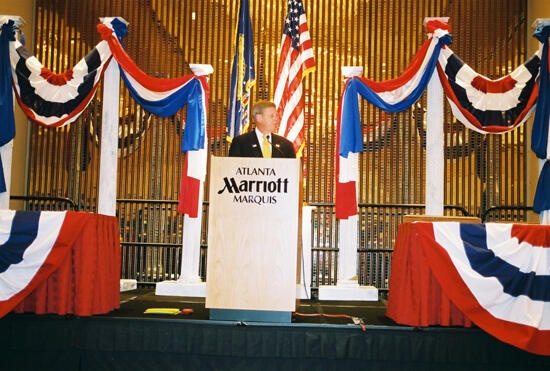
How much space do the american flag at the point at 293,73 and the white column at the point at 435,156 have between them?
139 centimetres

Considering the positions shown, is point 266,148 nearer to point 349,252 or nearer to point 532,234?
point 349,252

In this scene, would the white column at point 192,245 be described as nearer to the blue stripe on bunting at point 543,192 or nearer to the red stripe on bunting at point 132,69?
the red stripe on bunting at point 132,69

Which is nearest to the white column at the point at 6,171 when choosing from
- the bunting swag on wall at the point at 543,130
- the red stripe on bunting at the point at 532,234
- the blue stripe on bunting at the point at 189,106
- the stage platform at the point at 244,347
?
the blue stripe on bunting at the point at 189,106

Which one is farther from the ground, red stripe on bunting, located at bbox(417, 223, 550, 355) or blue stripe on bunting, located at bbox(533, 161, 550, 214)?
blue stripe on bunting, located at bbox(533, 161, 550, 214)

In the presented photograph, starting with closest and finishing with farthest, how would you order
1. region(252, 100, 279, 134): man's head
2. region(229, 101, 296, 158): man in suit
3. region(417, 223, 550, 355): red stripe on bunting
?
region(417, 223, 550, 355): red stripe on bunting → region(252, 100, 279, 134): man's head → region(229, 101, 296, 158): man in suit

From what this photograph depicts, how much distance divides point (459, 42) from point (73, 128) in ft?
18.9

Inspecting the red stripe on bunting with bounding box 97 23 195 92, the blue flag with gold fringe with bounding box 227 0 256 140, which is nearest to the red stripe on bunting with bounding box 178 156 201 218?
the blue flag with gold fringe with bounding box 227 0 256 140

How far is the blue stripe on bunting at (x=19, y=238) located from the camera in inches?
124

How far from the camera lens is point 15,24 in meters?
4.70

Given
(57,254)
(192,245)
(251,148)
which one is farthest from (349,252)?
(57,254)

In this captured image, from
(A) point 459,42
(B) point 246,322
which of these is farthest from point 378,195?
(B) point 246,322

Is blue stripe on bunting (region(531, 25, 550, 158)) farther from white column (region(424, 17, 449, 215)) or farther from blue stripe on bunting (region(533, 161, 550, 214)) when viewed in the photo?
white column (region(424, 17, 449, 215))

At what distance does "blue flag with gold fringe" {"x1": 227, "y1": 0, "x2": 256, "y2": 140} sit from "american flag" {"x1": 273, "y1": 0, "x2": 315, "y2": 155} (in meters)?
0.37

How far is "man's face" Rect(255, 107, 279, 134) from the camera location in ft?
12.0
